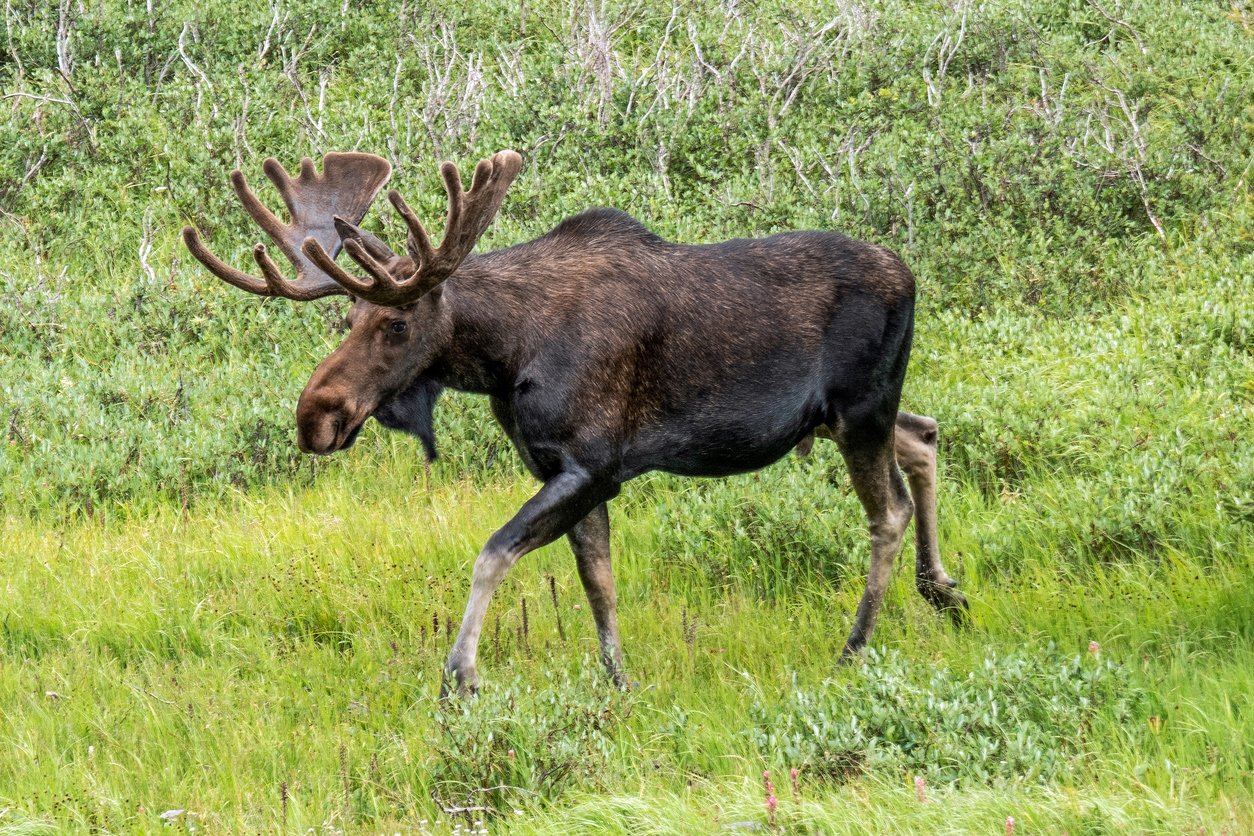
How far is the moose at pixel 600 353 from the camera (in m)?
5.86

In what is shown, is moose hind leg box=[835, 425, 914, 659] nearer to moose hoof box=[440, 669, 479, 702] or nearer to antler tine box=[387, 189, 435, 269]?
moose hoof box=[440, 669, 479, 702]

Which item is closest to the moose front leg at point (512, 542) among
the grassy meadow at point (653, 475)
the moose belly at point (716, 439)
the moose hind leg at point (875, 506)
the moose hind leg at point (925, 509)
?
the grassy meadow at point (653, 475)

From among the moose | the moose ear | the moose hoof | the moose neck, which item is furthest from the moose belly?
the moose hoof

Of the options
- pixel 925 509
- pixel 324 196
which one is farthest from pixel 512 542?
pixel 925 509

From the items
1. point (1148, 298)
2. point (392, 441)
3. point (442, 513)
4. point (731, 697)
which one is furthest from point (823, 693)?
point (1148, 298)

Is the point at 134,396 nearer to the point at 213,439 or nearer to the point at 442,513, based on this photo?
the point at 213,439

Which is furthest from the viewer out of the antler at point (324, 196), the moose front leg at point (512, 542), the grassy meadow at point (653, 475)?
the antler at point (324, 196)

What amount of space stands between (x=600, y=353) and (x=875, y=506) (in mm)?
1543

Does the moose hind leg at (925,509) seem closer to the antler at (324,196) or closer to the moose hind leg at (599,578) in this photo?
the moose hind leg at (599,578)

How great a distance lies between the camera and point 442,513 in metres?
8.22

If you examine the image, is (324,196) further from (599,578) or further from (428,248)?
(599,578)

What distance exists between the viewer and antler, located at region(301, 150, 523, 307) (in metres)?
5.57

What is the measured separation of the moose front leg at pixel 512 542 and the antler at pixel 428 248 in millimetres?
910

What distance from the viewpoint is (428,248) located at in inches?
223
